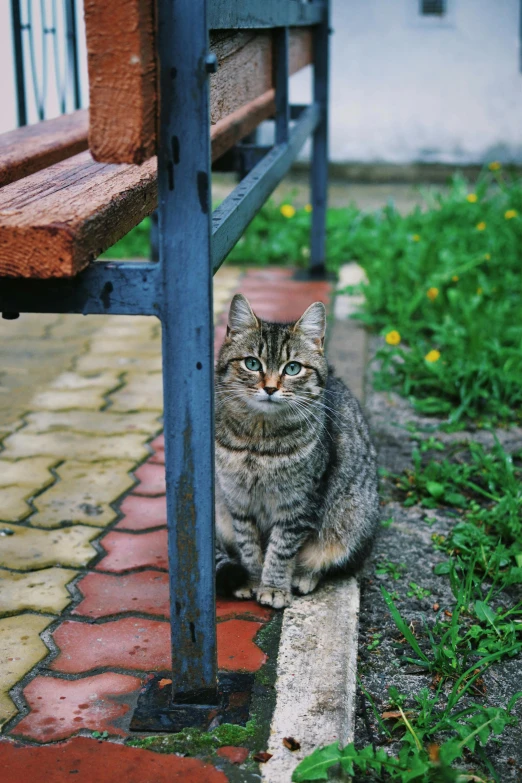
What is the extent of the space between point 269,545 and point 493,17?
737 cm

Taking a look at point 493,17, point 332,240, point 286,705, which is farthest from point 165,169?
point 493,17

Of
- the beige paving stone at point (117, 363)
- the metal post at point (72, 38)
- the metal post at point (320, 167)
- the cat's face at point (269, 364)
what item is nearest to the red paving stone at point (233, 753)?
the cat's face at point (269, 364)

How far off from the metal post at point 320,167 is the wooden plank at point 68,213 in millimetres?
3152

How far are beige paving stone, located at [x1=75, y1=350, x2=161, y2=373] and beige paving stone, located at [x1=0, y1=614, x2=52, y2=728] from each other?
1991mm

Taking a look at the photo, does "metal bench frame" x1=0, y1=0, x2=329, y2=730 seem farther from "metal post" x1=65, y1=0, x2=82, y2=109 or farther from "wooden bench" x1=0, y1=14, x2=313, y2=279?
"metal post" x1=65, y1=0, x2=82, y2=109

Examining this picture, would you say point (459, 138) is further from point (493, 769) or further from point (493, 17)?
point (493, 769)

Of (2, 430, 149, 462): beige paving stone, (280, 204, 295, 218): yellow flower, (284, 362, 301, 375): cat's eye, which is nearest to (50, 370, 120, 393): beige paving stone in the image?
(2, 430, 149, 462): beige paving stone

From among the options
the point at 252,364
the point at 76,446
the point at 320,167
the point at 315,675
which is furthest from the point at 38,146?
the point at 320,167

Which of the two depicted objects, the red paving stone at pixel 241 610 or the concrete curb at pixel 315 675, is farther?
the red paving stone at pixel 241 610

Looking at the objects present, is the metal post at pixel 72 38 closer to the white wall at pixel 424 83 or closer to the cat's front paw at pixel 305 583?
the cat's front paw at pixel 305 583

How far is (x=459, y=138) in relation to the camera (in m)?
9.01

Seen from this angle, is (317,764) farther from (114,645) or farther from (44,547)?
(44,547)

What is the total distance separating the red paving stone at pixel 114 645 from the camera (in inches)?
92.1

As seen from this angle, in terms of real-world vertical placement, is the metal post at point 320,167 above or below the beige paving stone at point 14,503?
above
